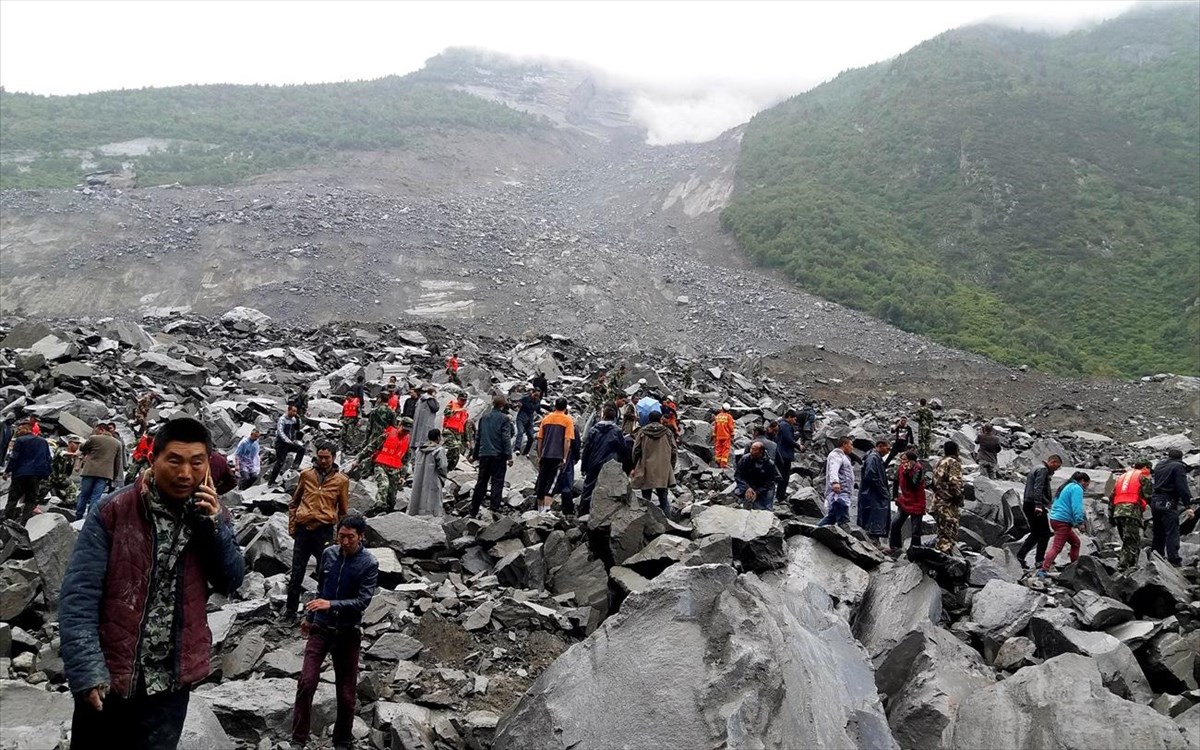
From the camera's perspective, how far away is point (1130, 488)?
34.6ft

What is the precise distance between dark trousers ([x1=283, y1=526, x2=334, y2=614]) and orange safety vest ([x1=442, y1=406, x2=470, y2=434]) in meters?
7.93

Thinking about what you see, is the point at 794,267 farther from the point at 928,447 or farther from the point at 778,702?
the point at 778,702

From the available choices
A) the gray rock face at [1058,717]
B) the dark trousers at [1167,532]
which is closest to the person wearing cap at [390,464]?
the gray rock face at [1058,717]

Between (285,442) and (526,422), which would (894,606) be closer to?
(526,422)

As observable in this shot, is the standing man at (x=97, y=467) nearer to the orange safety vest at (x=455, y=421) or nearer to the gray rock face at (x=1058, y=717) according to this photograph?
the orange safety vest at (x=455, y=421)

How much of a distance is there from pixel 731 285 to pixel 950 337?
38.5 feet

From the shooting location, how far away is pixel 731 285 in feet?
147

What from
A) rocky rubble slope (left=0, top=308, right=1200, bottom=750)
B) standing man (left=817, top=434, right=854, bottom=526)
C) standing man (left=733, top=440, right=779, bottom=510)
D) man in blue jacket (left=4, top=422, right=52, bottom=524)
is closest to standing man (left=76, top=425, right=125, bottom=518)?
man in blue jacket (left=4, top=422, right=52, bottom=524)

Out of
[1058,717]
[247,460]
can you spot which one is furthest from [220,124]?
[1058,717]

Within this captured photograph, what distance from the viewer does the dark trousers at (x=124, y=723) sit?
9.89 feet

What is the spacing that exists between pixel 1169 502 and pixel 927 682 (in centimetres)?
779

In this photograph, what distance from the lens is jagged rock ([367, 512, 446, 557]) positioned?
8539 mm

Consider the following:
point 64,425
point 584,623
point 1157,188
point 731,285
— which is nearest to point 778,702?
point 584,623

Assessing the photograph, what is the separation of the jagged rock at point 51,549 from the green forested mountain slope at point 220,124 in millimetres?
52817
